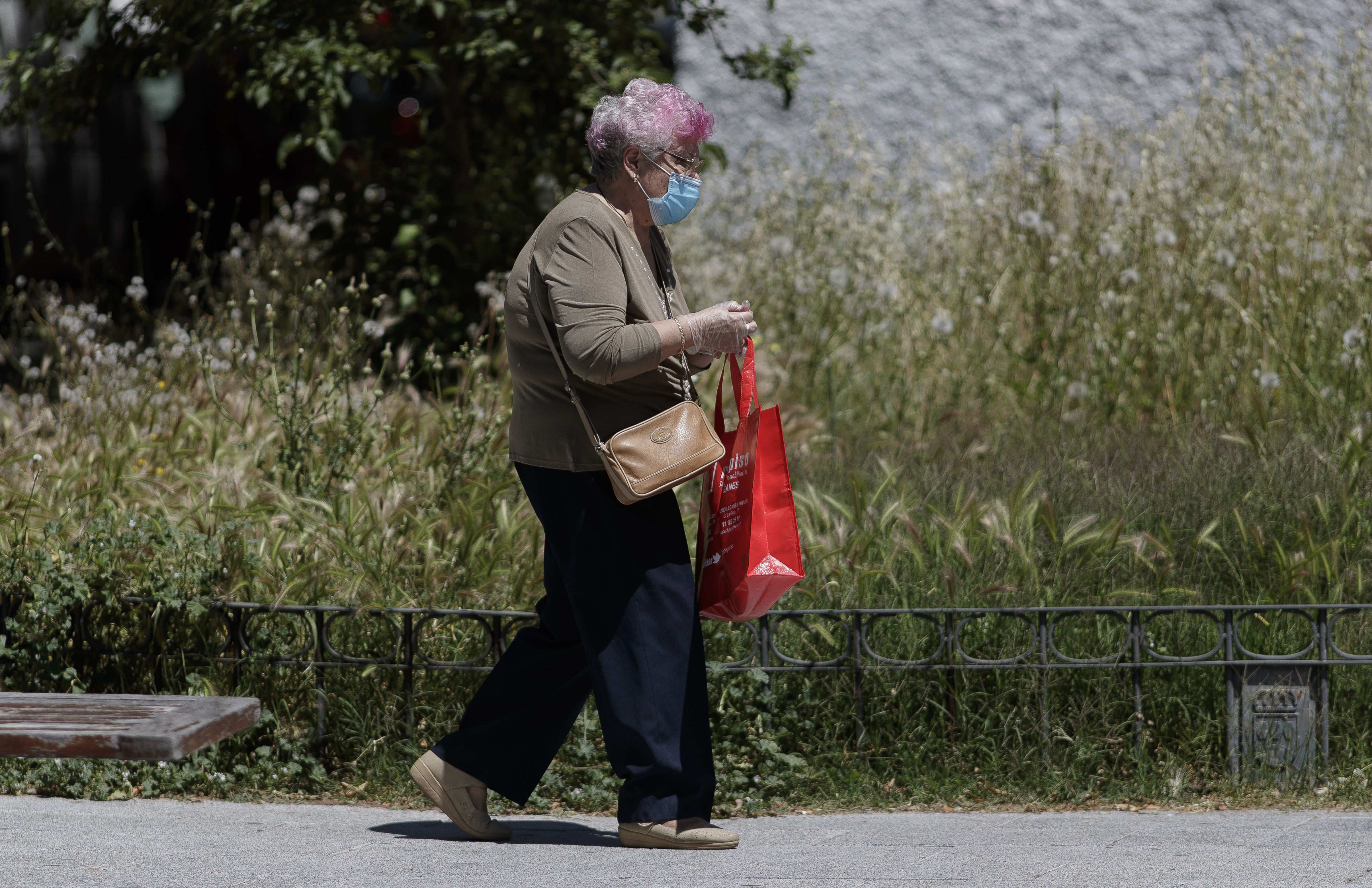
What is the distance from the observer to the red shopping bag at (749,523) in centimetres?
334

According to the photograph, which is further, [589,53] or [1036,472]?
[589,53]

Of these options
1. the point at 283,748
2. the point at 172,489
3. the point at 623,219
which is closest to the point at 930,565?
the point at 623,219

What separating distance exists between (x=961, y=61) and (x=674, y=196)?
6576mm

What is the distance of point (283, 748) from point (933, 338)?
154 inches

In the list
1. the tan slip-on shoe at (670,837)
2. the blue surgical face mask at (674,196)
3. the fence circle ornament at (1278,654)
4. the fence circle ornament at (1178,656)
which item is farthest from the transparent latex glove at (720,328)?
the fence circle ornament at (1278,654)

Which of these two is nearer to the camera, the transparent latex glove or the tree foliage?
the transparent latex glove

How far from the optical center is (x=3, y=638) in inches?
165

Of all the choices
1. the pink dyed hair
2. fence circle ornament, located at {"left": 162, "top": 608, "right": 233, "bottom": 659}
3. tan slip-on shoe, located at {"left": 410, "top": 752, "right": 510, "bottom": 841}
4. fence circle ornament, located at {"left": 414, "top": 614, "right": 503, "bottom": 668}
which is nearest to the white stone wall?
fence circle ornament, located at {"left": 414, "top": 614, "right": 503, "bottom": 668}

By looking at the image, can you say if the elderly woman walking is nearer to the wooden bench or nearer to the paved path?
the paved path

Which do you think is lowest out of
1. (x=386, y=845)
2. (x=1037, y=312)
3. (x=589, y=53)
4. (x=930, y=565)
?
(x=386, y=845)

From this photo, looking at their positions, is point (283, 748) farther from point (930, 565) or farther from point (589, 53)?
point (589, 53)

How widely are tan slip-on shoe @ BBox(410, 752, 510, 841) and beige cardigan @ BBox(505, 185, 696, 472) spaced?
77 cm

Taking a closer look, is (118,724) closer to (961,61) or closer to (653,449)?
(653,449)

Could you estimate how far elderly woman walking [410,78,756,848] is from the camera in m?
3.24
